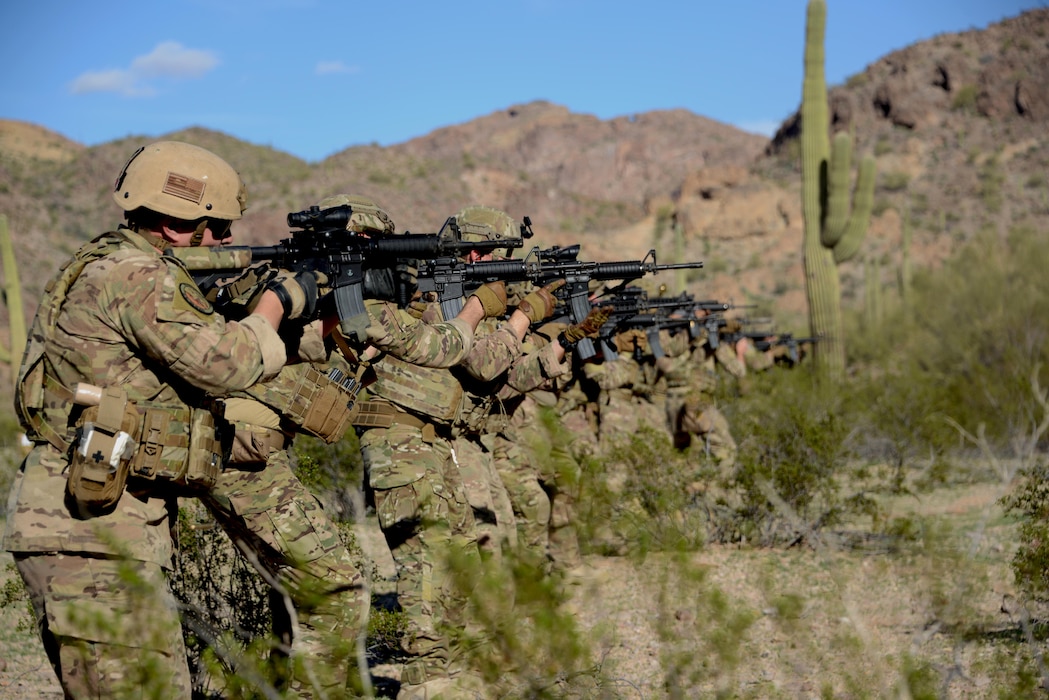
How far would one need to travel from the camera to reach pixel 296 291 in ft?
12.8

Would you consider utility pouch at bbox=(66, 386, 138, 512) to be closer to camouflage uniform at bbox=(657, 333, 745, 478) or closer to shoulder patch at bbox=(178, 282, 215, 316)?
shoulder patch at bbox=(178, 282, 215, 316)

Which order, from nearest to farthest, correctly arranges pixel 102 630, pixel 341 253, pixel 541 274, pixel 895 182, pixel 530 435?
pixel 102 630, pixel 341 253, pixel 541 274, pixel 530 435, pixel 895 182

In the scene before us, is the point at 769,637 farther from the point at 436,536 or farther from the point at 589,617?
the point at 436,536

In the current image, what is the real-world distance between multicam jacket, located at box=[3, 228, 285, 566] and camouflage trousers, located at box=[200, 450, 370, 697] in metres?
0.65

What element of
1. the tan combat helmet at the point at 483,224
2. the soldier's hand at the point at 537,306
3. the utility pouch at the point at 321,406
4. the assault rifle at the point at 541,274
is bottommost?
the utility pouch at the point at 321,406

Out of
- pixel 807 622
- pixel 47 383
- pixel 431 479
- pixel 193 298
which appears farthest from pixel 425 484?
pixel 807 622

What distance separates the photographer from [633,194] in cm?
9162

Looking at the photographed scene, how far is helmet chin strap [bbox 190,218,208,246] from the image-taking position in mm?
3861

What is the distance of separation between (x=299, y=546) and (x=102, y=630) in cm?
107

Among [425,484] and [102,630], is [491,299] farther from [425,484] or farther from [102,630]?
[102,630]

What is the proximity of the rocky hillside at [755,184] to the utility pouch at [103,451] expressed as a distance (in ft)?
109

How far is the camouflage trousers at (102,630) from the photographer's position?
3.30 m

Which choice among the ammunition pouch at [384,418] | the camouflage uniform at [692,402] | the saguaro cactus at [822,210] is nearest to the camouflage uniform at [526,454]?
the ammunition pouch at [384,418]

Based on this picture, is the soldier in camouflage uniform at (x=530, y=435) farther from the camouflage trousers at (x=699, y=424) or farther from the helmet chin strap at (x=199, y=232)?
the camouflage trousers at (x=699, y=424)
